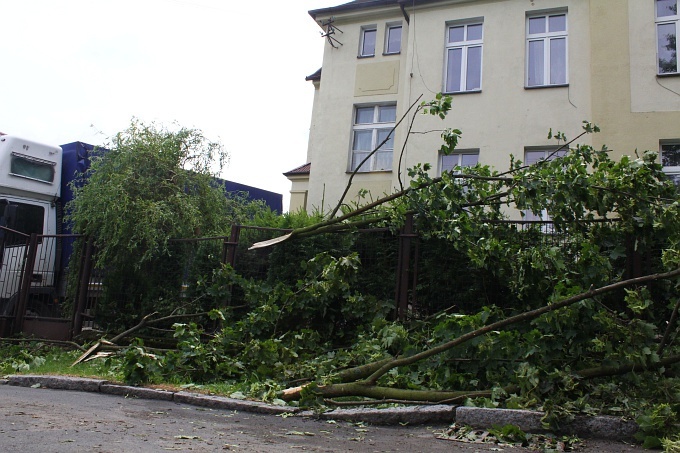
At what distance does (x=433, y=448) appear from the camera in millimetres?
4000

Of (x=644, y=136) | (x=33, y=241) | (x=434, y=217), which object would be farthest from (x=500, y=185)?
(x=33, y=241)

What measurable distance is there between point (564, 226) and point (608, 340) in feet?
6.11

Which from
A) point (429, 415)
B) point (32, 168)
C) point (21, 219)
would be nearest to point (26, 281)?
point (21, 219)

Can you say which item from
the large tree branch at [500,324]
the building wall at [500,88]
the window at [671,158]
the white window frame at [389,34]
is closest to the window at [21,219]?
the building wall at [500,88]

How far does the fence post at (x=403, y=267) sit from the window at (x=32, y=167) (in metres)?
7.04

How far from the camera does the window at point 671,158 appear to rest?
12219 millimetres

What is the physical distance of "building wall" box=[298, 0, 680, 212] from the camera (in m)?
12.4

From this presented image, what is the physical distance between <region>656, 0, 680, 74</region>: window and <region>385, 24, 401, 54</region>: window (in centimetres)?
620

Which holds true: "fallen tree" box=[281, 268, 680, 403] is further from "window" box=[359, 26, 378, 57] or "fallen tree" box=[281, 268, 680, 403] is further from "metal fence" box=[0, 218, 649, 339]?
"window" box=[359, 26, 378, 57]

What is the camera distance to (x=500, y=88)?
45.3 feet

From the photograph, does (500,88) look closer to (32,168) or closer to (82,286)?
(82,286)

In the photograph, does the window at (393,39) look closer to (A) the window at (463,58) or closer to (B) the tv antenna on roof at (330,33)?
(B) the tv antenna on roof at (330,33)

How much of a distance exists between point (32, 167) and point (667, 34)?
13100 millimetres

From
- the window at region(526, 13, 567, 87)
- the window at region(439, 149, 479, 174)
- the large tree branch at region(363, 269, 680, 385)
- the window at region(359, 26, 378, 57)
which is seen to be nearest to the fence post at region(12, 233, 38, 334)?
the large tree branch at region(363, 269, 680, 385)
